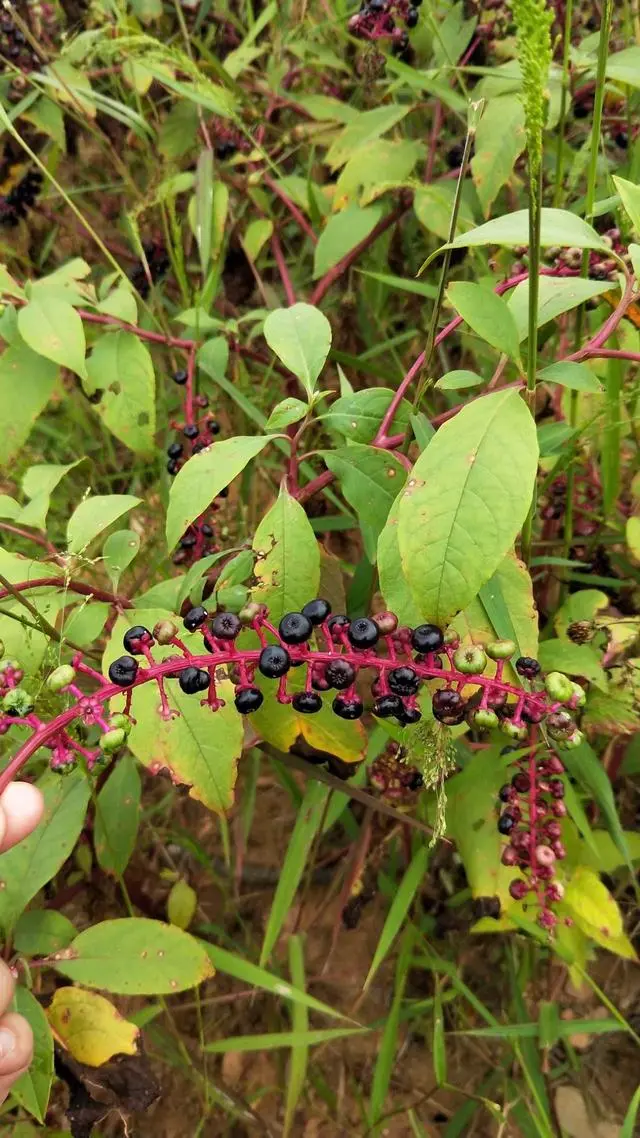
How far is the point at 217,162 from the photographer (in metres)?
2.54

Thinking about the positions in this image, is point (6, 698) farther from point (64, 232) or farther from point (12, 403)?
point (64, 232)

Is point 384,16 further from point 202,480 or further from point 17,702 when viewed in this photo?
point 17,702

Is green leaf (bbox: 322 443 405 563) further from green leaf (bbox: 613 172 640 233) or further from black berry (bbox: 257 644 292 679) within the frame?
green leaf (bbox: 613 172 640 233)

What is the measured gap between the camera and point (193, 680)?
1.05 metres

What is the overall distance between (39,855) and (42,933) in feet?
0.58

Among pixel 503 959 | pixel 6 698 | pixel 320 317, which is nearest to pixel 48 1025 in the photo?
pixel 6 698

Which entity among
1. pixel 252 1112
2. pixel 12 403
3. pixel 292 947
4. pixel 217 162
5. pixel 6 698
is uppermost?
pixel 217 162

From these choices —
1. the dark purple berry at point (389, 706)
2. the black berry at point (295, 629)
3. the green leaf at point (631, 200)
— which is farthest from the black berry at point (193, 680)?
the green leaf at point (631, 200)

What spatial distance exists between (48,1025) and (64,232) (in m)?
2.72

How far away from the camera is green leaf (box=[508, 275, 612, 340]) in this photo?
119cm

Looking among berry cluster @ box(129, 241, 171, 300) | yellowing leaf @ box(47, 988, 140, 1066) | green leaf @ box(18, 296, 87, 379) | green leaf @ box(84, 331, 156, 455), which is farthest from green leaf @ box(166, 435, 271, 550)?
berry cluster @ box(129, 241, 171, 300)

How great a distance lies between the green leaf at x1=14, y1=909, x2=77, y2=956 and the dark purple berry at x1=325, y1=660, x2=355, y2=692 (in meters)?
0.93

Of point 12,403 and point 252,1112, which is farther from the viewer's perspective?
point 252,1112

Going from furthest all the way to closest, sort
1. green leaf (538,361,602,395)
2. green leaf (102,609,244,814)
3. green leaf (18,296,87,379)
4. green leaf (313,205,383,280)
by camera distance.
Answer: green leaf (313,205,383,280), green leaf (18,296,87,379), green leaf (102,609,244,814), green leaf (538,361,602,395)
